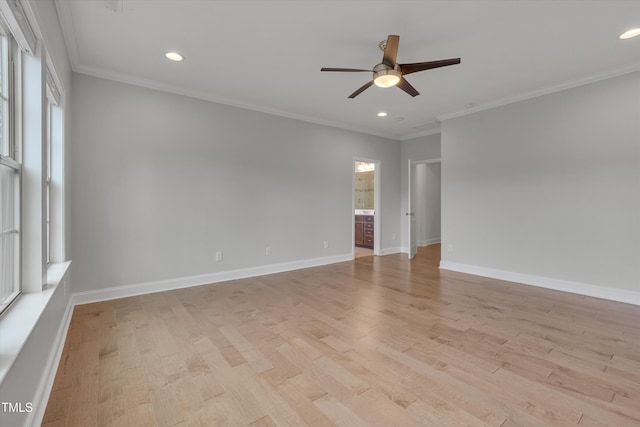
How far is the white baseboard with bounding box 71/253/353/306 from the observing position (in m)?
3.39

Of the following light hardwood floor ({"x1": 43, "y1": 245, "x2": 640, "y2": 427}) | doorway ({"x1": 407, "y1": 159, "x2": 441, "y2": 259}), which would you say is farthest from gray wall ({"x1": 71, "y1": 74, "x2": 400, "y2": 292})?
doorway ({"x1": 407, "y1": 159, "x2": 441, "y2": 259})

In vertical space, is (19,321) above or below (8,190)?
below

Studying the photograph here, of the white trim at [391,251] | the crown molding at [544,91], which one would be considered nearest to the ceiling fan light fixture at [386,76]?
the crown molding at [544,91]

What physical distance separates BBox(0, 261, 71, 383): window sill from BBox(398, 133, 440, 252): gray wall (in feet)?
20.4

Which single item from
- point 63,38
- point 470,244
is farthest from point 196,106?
point 470,244

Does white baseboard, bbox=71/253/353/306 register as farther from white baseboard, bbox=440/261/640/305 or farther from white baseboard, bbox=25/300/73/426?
white baseboard, bbox=440/261/640/305

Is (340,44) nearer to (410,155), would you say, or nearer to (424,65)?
(424,65)

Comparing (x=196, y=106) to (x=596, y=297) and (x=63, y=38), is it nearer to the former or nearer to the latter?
(x=63, y=38)

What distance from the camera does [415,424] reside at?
5.12 feet

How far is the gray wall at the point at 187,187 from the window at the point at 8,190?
1.84 meters

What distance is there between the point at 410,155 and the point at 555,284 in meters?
3.77

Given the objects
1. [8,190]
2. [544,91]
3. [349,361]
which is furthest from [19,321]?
[544,91]

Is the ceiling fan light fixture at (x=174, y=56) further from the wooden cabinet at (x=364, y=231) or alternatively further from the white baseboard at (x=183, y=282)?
the wooden cabinet at (x=364, y=231)

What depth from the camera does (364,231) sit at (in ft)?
24.8
